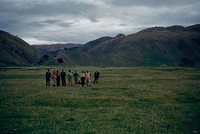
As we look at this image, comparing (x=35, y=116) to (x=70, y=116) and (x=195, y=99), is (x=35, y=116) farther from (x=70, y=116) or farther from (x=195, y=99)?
(x=195, y=99)

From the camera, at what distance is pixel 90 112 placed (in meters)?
21.2

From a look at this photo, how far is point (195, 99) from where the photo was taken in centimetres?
2953

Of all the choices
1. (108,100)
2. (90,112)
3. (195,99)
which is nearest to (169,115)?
(90,112)

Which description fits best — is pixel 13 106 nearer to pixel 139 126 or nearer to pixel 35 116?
pixel 35 116

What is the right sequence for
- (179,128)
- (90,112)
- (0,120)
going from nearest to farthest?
1. (179,128)
2. (0,120)
3. (90,112)

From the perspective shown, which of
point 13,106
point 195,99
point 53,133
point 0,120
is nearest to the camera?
point 53,133

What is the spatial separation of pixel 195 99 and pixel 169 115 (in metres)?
10.3

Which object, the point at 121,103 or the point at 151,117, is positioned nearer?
the point at 151,117

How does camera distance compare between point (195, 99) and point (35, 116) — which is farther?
point (195, 99)

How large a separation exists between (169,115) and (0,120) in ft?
36.4

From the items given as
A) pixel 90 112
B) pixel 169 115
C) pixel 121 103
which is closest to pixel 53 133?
pixel 90 112

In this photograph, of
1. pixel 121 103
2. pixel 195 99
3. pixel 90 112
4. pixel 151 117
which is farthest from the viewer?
pixel 195 99

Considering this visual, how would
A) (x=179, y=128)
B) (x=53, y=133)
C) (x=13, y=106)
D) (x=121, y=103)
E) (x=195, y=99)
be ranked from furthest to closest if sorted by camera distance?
(x=195, y=99)
(x=121, y=103)
(x=13, y=106)
(x=179, y=128)
(x=53, y=133)

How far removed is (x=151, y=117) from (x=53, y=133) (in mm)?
7290
